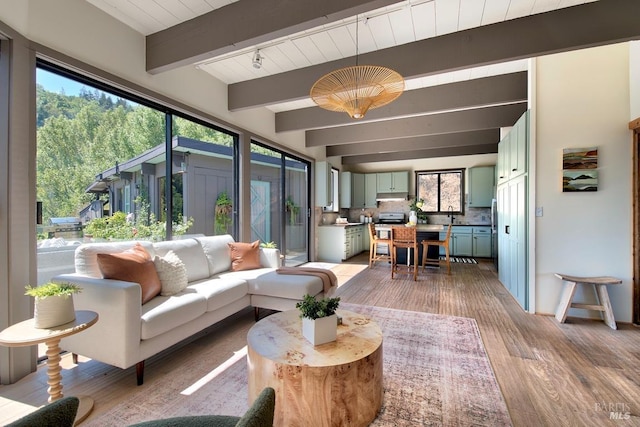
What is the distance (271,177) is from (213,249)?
231cm

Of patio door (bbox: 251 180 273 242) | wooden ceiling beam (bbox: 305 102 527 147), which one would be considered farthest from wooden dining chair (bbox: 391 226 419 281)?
patio door (bbox: 251 180 273 242)

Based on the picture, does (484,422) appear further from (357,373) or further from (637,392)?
(637,392)

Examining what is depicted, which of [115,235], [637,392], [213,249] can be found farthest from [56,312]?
[637,392]

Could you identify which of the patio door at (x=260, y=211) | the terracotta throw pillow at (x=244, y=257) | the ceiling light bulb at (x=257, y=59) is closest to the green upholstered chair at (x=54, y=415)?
the terracotta throw pillow at (x=244, y=257)

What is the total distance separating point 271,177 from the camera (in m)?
5.40

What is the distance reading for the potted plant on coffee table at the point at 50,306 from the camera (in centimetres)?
166

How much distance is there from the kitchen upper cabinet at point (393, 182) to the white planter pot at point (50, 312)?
7.45m

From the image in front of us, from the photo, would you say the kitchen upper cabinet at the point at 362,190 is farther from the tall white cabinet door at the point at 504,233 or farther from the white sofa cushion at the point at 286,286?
the white sofa cushion at the point at 286,286

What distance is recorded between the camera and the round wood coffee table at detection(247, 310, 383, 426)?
143 centimetres

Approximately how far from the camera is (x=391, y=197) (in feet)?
27.1

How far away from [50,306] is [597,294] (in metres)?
4.80

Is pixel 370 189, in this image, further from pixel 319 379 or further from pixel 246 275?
pixel 319 379

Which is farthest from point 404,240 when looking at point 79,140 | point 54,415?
point 54,415

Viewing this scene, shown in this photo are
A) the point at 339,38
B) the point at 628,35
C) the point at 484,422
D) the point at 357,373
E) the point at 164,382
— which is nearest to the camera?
the point at 357,373
